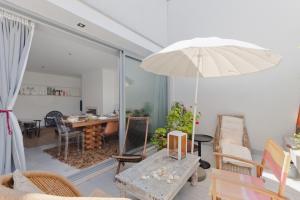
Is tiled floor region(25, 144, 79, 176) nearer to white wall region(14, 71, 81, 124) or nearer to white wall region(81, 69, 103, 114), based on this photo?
white wall region(81, 69, 103, 114)

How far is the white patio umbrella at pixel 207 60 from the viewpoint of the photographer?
5.08ft

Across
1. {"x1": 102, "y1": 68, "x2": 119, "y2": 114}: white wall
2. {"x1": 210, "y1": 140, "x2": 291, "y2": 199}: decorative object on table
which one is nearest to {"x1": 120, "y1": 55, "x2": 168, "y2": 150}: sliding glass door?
{"x1": 210, "y1": 140, "x2": 291, "y2": 199}: decorative object on table

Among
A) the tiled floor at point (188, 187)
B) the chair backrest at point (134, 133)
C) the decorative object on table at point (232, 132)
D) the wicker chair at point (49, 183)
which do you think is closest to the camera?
the wicker chair at point (49, 183)

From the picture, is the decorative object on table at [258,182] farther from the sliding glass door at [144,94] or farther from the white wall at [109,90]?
the white wall at [109,90]

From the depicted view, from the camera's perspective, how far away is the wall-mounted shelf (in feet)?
20.5

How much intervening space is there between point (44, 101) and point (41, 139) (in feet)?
9.84

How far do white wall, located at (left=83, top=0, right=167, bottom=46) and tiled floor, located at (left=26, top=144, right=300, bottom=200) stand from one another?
2.65 m

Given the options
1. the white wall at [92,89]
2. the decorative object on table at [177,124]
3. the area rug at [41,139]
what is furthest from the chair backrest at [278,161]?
the white wall at [92,89]

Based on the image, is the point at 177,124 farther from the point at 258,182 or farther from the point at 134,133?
the point at 258,182

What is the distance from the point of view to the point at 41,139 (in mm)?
4402

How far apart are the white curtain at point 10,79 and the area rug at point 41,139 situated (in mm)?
2678

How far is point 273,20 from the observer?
11.1 feet

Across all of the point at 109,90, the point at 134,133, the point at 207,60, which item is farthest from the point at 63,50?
the point at 207,60

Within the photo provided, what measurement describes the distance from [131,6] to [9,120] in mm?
2783
